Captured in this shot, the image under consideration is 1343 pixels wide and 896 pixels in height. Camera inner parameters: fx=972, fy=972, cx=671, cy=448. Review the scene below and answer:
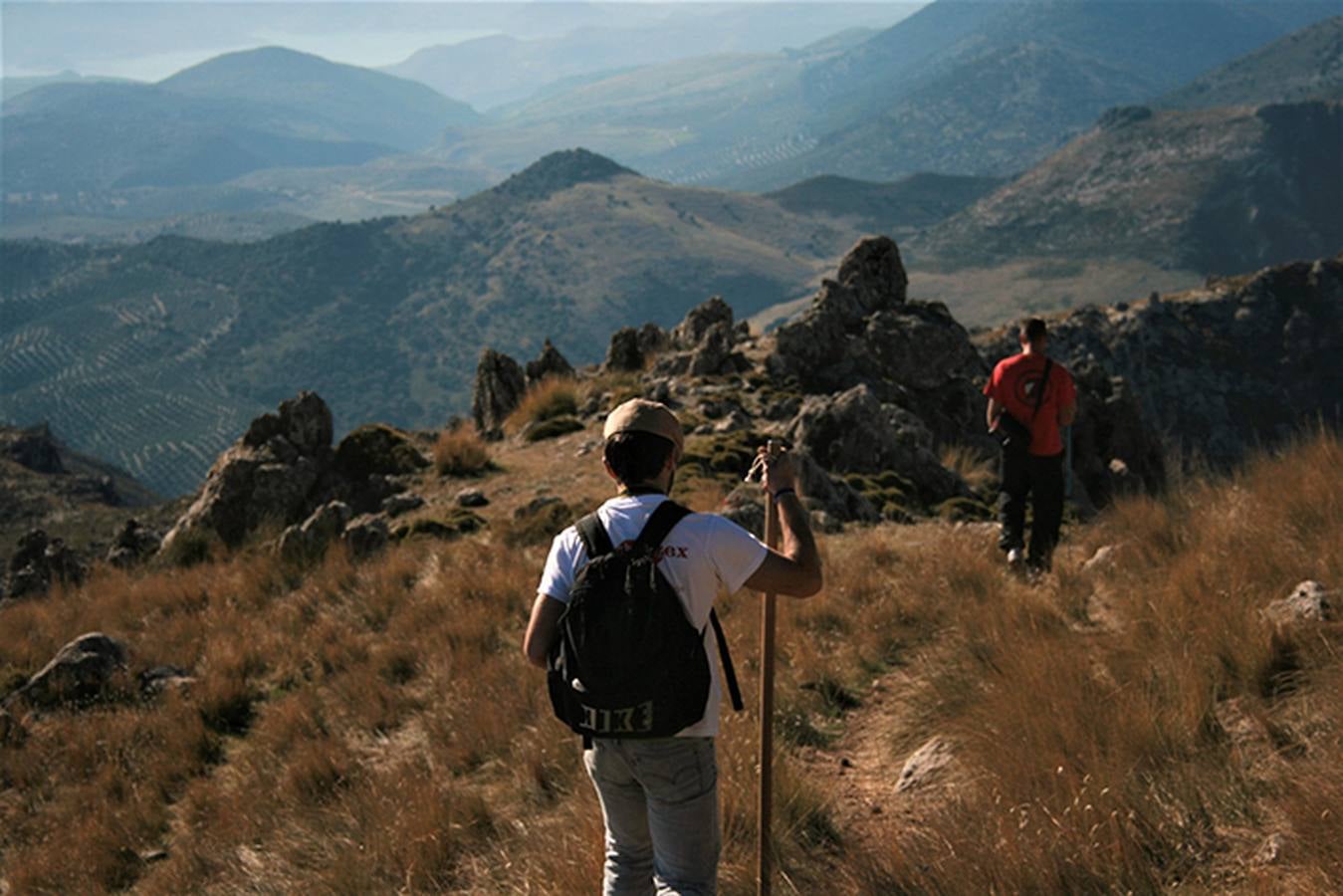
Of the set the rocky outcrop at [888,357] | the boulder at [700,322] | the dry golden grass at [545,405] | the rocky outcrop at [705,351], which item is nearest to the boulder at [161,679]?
the dry golden grass at [545,405]

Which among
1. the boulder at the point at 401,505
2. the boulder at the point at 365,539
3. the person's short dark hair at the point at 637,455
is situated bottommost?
the boulder at the point at 401,505

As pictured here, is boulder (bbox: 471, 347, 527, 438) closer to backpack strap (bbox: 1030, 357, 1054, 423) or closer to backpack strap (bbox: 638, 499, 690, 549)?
backpack strap (bbox: 1030, 357, 1054, 423)

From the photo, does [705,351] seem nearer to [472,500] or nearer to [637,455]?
[472,500]

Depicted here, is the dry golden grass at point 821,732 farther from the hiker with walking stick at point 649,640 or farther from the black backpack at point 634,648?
the black backpack at point 634,648

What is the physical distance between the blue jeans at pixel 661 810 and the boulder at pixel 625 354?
68.0 feet

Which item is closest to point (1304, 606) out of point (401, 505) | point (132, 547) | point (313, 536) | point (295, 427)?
point (313, 536)

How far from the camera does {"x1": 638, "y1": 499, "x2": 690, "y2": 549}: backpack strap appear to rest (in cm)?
344

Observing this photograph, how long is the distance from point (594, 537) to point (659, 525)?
250mm

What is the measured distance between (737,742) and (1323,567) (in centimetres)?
412

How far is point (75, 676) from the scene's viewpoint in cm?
928

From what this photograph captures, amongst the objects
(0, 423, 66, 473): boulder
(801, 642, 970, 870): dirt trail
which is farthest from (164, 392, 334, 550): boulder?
(0, 423, 66, 473): boulder

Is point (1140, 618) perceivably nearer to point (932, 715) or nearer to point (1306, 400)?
point (932, 715)

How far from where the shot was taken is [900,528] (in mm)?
11797

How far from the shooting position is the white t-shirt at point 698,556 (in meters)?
3.46
